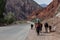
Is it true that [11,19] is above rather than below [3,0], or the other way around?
below

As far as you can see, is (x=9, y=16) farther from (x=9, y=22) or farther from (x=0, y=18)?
(x=0, y=18)

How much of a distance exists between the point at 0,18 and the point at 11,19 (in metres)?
21.9

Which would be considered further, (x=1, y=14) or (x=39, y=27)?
(x=1, y=14)

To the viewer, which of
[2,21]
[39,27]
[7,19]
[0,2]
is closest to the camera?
[39,27]

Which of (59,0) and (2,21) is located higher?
(59,0)

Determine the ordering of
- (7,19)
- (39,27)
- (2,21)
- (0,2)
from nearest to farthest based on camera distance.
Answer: (39,27) → (0,2) → (2,21) → (7,19)

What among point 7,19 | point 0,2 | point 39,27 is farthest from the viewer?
point 7,19

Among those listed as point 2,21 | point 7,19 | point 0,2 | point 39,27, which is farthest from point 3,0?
point 39,27

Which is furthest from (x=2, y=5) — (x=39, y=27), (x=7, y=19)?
(x=39, y=27)

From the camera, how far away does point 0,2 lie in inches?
3543

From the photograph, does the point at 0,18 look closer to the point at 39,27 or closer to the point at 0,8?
the point at 0,8

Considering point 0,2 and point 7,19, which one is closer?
point 0,2

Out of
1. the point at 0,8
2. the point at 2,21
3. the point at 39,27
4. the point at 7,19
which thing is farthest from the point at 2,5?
the point at 39,27

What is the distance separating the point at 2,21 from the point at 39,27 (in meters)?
68.6
